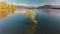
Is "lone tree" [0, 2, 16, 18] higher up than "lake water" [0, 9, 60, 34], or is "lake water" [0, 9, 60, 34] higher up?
"lone tree" [0, 2, 16, 18]

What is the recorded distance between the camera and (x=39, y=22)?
1397 mm

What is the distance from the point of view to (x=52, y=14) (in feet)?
4.57

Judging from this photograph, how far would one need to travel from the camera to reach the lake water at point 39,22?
1.39m

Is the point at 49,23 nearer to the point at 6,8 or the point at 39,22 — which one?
the point at 39,22

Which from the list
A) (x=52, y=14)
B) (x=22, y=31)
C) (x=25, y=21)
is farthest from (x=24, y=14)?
(x=52, y=14)

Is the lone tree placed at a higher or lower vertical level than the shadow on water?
higher

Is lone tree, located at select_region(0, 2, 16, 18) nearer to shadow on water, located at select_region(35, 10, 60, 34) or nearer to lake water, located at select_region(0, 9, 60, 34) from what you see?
lake water, located at select_region(0, 9, 60, 34)

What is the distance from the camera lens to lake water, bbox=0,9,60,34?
→ 54.7 inches

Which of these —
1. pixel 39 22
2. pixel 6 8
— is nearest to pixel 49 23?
pixel 39 22

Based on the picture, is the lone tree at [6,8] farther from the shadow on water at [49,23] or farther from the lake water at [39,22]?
the shadow on water at [49,23]

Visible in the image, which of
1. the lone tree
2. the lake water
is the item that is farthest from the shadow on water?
the lone tree

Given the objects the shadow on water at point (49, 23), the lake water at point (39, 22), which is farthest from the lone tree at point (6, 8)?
the shadow on water at point (49, 23)

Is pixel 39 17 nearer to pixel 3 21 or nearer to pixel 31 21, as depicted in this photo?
pixel 31 21

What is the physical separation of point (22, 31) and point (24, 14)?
0.59ft
